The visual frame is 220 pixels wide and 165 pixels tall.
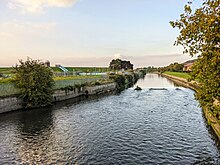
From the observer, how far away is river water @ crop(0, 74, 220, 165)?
15414mm

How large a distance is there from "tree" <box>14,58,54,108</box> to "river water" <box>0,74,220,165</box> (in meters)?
5.64

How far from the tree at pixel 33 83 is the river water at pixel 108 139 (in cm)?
564

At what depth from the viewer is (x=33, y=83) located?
A: 3472cm

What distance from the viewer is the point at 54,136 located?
67.1 ft

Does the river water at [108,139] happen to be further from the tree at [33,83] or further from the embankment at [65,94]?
the tree at [33,83]

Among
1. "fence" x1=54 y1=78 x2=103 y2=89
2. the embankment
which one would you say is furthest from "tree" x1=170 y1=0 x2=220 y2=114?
"fence" x1=54 y1=78 x2=103 y2=89

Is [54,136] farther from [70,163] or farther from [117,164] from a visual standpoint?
[117,164]

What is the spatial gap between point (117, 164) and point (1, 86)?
80.2 ft

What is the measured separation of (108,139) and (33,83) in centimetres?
2021

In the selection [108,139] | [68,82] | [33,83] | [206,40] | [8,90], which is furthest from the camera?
[68,82]

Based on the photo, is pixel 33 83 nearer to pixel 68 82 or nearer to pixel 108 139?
pixel 68 82

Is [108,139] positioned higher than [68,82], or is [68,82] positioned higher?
[68,82]

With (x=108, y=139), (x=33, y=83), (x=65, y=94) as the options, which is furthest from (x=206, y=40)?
(x=65, y=94)

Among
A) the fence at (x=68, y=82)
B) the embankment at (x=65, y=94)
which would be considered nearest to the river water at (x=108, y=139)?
the embankment at (x=65, y=94)
